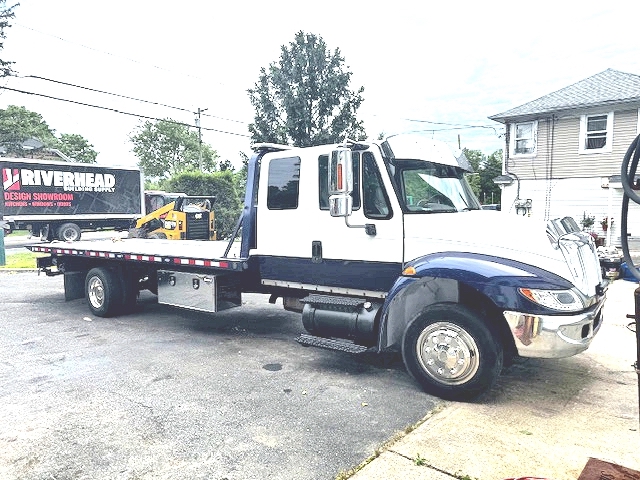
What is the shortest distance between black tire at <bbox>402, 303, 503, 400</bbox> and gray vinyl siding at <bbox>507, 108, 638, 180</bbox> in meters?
17.0

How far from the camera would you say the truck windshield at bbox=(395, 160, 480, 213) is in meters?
4.79

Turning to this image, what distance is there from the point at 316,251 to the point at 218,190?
803 inches

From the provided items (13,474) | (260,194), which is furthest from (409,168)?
(13,474)

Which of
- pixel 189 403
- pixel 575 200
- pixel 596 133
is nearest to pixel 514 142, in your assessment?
pixel 596 133

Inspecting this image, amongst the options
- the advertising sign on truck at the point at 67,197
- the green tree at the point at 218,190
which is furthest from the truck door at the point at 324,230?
the green tree at the point at 218,190

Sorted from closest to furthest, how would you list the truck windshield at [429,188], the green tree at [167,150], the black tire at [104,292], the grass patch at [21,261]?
the truck windshield at [429,188], the black tire at [104,292], the grass patch at [21,261], the green tree at [167,150]

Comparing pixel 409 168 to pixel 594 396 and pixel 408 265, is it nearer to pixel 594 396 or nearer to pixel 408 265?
pixel 408 265

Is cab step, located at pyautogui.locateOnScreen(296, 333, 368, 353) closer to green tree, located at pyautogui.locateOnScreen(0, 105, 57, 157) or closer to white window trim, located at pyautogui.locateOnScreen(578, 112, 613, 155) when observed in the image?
white window trim, located at pyautogui.locateOnScreen(578, 112, 613, 155)

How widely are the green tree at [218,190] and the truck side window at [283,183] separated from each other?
63.0 ft

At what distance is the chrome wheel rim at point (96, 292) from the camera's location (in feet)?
24.7

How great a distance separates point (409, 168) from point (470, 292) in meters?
1.39

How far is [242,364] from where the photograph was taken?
527cm

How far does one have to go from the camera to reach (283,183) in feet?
18.0

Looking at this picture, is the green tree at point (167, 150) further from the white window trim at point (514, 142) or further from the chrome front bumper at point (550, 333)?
the chrome front bumper at point (550, 333)
